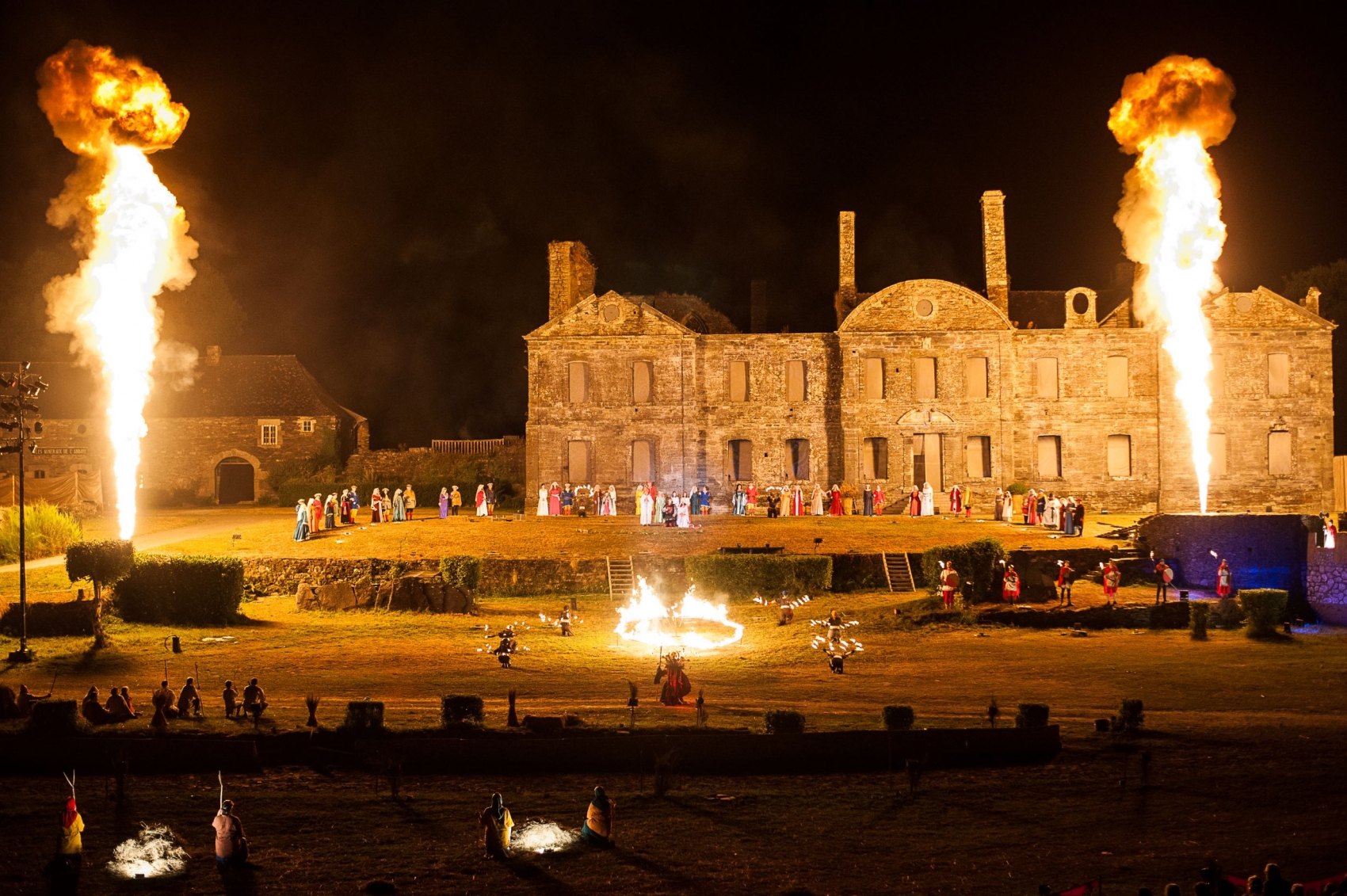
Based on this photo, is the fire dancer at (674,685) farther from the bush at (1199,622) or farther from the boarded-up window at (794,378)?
the boarded-up window at (794,378)

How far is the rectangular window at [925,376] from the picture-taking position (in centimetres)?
4275

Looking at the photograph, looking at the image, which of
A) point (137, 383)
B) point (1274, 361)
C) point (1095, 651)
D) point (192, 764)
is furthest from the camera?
point (1274, 361)

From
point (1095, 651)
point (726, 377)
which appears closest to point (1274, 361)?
point (726, 377)

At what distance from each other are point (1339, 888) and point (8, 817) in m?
12.2

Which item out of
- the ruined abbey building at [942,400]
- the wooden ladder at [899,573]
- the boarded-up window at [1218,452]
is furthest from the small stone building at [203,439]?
the boarded-up window at [1218,452]

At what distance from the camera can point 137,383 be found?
2761 cm

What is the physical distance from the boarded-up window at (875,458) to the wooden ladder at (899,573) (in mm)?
12160

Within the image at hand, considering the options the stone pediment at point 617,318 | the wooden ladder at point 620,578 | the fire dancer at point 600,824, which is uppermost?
the stone pediment at point 617,318

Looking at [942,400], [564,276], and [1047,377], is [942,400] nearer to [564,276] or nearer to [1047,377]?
[1047,377]

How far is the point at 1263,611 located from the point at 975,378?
19996mm

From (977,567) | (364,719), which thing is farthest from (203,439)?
(364,719)

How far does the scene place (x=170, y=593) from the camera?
25859 mm

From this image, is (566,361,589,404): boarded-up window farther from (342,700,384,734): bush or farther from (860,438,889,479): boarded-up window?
(342,700,384,734): bush

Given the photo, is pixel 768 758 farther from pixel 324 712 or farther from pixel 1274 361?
pixel 1274 361
